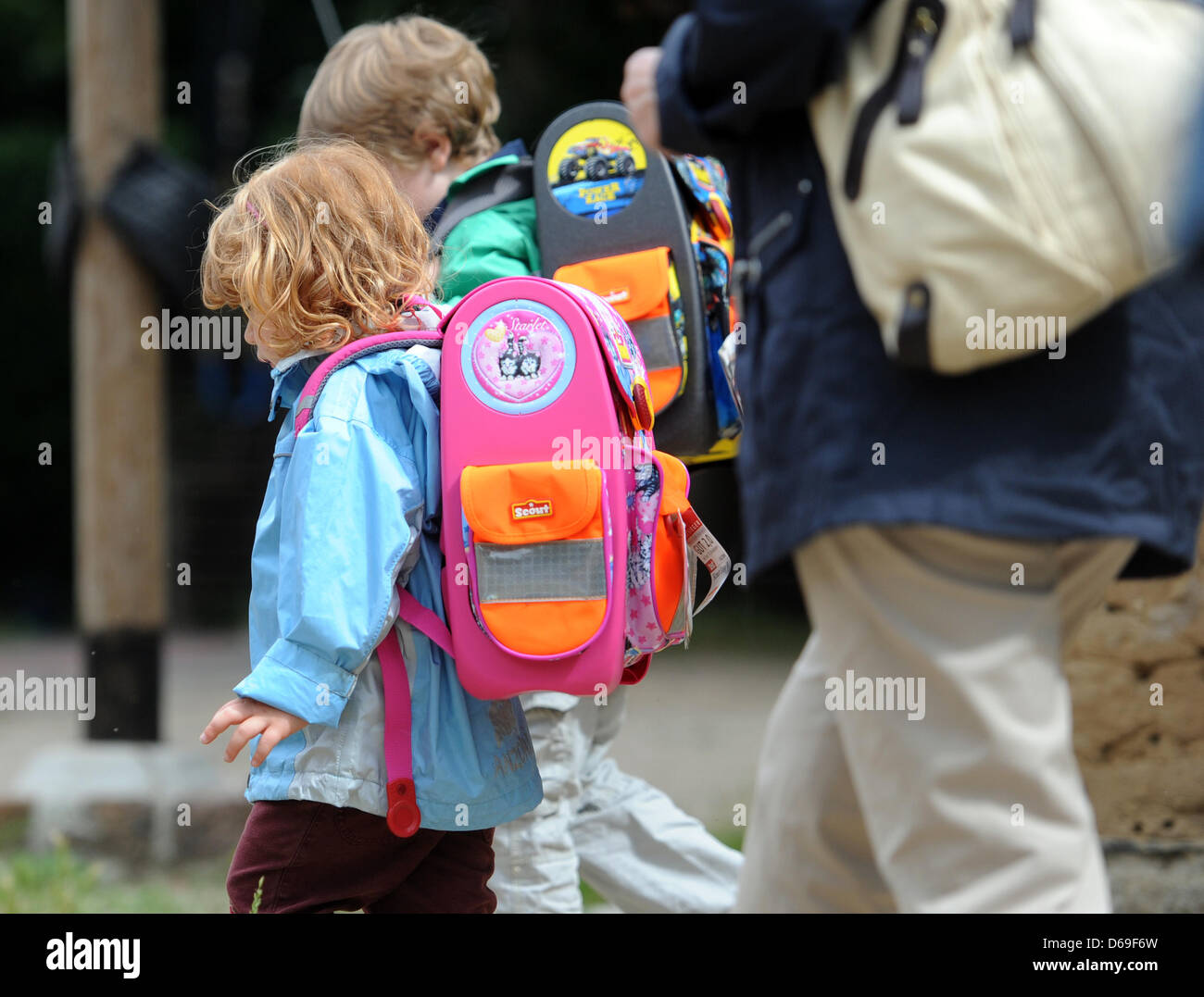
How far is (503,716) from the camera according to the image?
7.10ft

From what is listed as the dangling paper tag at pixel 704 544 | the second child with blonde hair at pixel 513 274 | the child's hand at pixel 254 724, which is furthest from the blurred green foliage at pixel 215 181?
the child's hand at pixel 254 724

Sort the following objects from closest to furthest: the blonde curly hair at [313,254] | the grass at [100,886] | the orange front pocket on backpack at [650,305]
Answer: the blonde curly hair at [313,254]
the orange front pocket on backpack at [650,305]
the grass at [100,886]

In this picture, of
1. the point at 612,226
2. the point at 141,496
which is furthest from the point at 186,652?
the point at 612,226

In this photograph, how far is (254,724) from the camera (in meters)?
1.88

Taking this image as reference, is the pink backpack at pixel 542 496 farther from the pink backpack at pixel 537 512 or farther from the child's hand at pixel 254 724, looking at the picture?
the child's hand at pixel 254 724

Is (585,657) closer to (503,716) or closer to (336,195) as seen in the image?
(503,716)

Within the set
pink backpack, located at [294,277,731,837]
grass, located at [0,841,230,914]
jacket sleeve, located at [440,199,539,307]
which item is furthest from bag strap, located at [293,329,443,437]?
grass, located at [0,841,230,914]

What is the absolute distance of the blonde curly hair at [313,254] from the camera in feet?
7.01

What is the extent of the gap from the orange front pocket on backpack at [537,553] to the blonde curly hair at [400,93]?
1.03 metres

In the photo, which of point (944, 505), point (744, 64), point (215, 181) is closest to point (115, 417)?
point (744, 64)

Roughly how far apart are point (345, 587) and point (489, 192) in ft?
3.21

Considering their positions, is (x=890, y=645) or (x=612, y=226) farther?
(x=612, y=226)

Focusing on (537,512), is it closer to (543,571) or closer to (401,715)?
(543,571)
